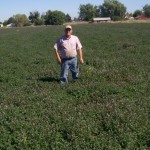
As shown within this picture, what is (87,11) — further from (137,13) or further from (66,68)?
(66,68)

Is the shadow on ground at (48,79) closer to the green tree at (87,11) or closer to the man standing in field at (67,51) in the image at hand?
the man standing in field at (67,51)

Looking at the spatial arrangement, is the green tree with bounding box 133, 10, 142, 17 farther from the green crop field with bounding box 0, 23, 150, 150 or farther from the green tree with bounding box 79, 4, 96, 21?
the green crop field with bounding box 0, 23, 150, 150

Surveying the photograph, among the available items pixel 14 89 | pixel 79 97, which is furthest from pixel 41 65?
pixel 79 97

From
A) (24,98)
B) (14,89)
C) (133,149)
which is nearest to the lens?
(133,149)

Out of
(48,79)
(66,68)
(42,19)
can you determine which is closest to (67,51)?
(66,68)

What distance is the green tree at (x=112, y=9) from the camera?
179000mm

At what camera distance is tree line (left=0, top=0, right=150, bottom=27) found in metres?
153

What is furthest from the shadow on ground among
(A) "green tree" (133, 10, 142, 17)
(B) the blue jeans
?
(A) "green tree" (133, 10, 142, 17)

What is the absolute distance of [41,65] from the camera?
17.7 metres

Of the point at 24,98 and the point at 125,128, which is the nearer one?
the point at 125,128

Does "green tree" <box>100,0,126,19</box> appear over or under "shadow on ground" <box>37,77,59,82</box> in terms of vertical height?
under

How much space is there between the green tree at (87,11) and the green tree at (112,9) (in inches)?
211

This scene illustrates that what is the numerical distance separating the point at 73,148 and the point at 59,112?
1996 mm

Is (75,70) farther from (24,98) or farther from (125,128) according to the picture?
(125,128)
